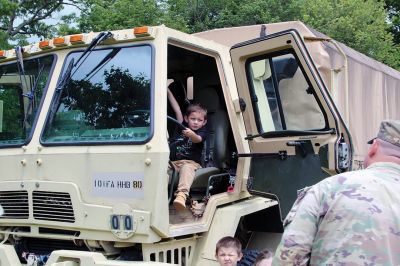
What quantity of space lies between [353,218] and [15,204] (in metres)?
3.09

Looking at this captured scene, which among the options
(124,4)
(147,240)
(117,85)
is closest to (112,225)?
(147,240)

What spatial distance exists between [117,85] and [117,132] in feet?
1.25

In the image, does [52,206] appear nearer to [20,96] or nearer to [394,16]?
[20,96]

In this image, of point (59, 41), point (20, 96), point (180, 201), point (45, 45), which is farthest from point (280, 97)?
point (20, 96)

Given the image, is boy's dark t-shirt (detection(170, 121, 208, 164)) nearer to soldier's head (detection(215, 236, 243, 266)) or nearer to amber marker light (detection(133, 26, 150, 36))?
soldier's head (detection(215, 236, 243, 266))

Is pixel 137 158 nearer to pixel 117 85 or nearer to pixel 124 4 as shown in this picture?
pixel 117 85

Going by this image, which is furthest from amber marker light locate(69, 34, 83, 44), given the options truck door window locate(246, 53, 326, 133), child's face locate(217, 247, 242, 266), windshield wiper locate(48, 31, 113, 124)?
child's face locate(217, 247, 242, 266)

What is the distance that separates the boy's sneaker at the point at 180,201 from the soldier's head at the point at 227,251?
38 centimetres

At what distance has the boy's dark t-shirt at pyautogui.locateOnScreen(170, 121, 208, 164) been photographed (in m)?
4.99

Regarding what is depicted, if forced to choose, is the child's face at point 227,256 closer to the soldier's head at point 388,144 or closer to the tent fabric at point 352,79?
the tent fabric at point 352,79

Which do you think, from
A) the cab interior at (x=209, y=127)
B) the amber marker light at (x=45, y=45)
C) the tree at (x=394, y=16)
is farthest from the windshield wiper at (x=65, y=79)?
the tree at (x=394, y=16)

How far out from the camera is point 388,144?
7.75ft

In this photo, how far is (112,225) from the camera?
4105 millimetres

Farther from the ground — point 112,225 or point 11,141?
point 11,141
